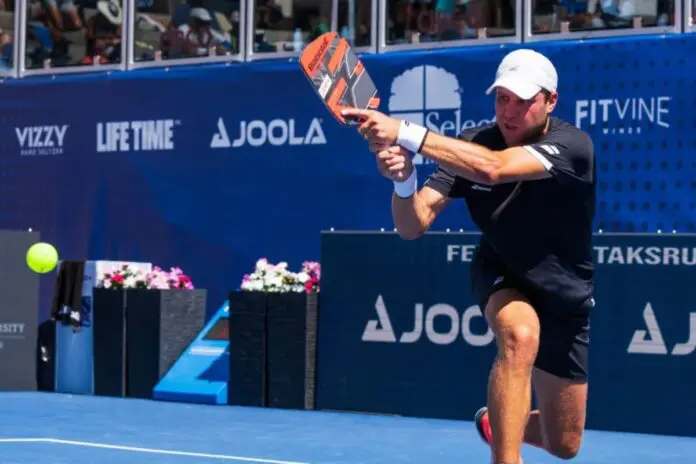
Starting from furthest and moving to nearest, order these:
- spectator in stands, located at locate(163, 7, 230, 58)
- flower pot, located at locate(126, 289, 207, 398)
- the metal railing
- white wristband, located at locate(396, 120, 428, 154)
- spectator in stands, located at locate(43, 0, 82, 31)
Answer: spectator in stands, located at locate(43, 0, 82, 31) < spectator in stands, located at locate(163, 7, 230, 58) < flower pot, located at locate(126, 289, 207, 398) < the metal railing < white wristband, located at locate(396, 120, 428, 154)

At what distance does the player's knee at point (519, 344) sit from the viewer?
18.1 ft

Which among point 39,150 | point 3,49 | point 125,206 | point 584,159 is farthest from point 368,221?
point 584,159

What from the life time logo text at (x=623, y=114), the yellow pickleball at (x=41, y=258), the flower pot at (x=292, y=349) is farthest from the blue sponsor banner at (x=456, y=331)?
the yellow pickleball at (x=41, y=258)

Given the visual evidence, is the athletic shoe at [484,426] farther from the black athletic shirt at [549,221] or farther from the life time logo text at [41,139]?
the life time logo text at [41,139]

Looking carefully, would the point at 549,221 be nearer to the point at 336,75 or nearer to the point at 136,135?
the point at 336,75

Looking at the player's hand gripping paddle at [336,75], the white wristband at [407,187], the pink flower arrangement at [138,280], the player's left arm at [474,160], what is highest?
the player's hand gripping paddle at [336,75]

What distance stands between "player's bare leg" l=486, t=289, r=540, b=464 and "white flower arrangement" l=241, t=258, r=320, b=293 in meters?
6.10

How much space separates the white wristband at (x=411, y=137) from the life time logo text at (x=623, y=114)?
5.97m

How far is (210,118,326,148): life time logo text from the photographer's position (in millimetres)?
12695

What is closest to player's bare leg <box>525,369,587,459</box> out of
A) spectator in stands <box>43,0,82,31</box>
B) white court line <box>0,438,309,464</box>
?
white court line <box>0,438,309,464</box>

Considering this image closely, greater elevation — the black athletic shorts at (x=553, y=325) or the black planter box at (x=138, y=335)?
the black athletic shorts at (x=553, y=325)

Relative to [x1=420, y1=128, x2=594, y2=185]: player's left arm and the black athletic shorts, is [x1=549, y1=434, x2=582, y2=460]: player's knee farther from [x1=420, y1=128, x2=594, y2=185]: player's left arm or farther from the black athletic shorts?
[x1=420, y1=128, x2=594, y2=185]: player's left arm

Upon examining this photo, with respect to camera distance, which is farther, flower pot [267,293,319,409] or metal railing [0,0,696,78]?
flower pot [267,293,319,409]

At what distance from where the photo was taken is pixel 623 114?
11.0 m
